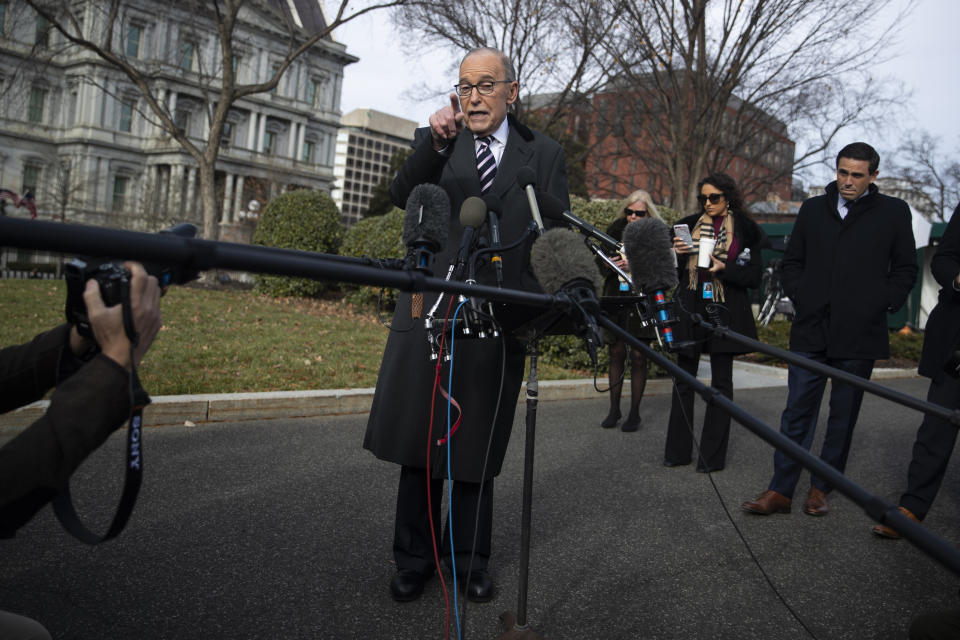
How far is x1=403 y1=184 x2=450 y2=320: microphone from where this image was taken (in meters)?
2.20

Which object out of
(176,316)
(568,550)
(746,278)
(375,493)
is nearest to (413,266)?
(568,550)

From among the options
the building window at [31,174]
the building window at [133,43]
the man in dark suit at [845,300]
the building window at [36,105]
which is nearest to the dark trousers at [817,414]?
the man in dark suit at [845,300]

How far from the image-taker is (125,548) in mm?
3684

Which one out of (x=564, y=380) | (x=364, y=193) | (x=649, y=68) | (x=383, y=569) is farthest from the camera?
(x=364, y=193)

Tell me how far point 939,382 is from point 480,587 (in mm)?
3073

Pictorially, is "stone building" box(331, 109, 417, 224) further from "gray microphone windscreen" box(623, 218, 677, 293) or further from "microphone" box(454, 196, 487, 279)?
"gray microphone windscreen" box(623, 218, 677, 293)

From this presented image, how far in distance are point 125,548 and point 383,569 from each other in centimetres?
130

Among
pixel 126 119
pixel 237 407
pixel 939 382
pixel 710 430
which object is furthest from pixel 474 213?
pixel 126 119

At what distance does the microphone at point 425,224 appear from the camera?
220cm

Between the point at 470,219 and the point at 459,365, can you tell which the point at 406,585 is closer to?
the point at 459,365

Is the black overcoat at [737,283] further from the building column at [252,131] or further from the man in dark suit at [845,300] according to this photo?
the building column at [252,131]

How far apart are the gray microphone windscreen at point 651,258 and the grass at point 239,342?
561 cm

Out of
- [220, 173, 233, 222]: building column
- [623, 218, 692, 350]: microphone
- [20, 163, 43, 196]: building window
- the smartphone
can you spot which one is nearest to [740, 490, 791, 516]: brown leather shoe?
the smartphone

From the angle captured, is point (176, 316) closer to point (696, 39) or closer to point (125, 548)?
point (125, 548)
